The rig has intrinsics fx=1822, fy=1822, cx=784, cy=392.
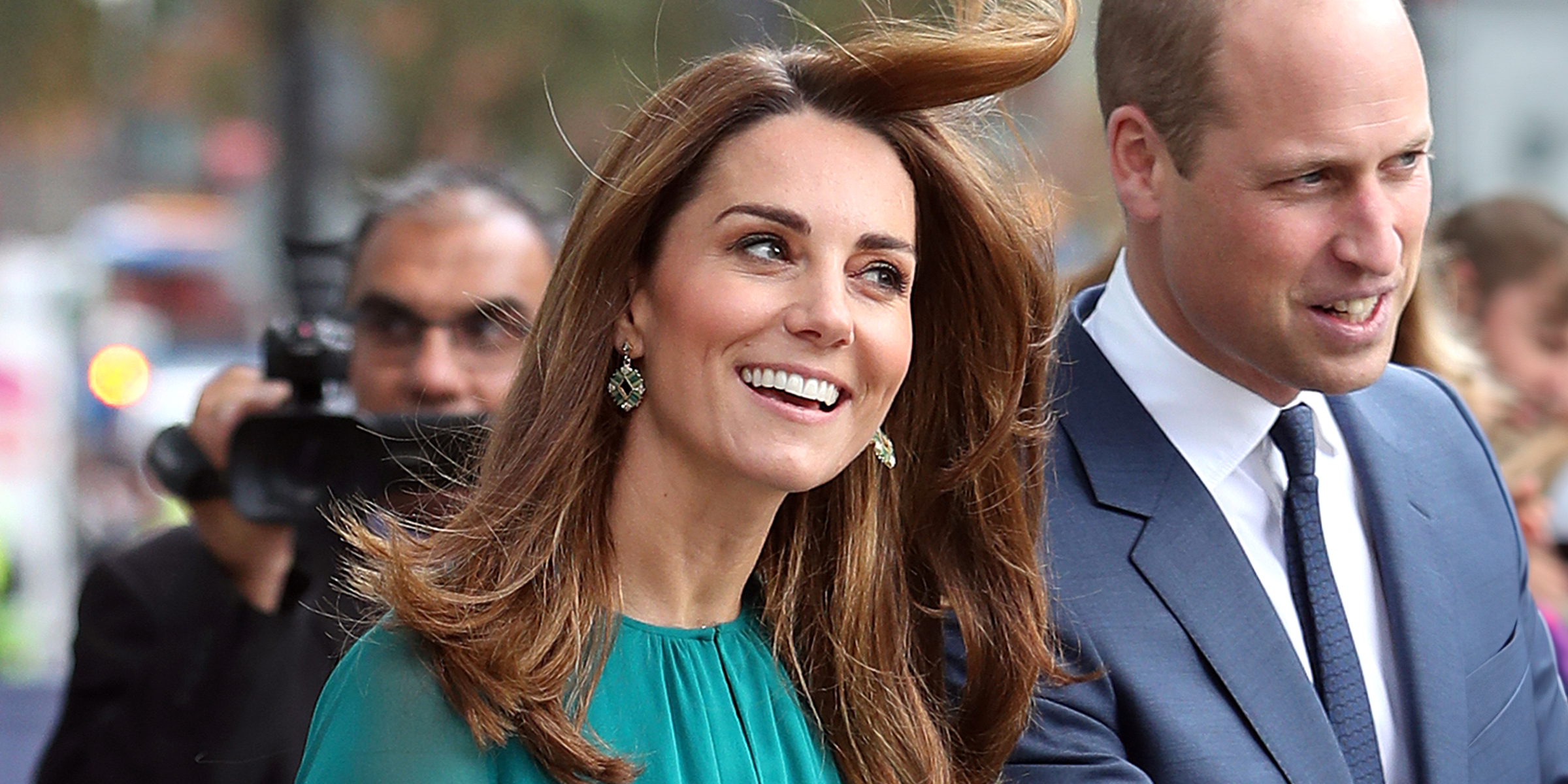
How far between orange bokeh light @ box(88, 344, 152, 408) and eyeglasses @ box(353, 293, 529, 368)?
695 cm

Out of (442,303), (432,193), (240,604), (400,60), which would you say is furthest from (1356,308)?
(400,60)

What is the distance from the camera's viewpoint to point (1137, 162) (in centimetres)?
224

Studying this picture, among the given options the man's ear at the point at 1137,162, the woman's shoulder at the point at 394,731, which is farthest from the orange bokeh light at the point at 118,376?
the woman's shoulder at the point at 394,731

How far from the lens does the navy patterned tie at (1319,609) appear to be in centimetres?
204

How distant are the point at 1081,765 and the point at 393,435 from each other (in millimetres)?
1076

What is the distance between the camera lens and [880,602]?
6.82ft

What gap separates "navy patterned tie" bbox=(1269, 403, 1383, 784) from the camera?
6.68ft

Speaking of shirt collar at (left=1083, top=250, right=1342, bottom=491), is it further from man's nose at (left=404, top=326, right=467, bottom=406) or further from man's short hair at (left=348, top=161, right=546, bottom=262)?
man's short hair at (left=348, top=161, right=546, bottom=262)

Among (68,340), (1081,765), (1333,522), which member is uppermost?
(1333,522)

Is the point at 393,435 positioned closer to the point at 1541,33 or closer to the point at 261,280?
the point at 1541,33

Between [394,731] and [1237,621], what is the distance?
93cm

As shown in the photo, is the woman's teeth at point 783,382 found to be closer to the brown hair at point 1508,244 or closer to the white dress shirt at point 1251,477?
the white dress shirt at point 1251,477

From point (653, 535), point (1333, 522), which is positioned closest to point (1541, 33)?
point (1333, 522)

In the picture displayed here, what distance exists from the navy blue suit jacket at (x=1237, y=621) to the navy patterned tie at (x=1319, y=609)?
0.05 meters
